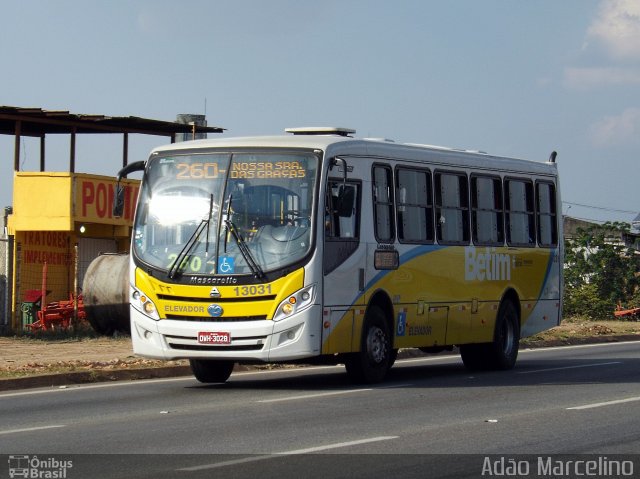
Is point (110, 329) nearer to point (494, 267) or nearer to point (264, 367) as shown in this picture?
point (264, 367)

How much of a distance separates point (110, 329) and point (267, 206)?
12.4 meters

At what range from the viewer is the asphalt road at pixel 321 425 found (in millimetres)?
10227

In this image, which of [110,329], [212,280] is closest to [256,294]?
[212,280]

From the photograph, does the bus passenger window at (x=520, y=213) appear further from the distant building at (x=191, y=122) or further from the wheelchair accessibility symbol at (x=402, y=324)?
the distant building at (x=191, y=122)

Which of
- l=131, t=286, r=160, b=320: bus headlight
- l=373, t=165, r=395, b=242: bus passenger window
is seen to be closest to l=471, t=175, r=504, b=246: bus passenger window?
l=373, t=165, r=395, b=242: bus passenger window

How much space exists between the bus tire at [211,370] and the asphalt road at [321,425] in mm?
296

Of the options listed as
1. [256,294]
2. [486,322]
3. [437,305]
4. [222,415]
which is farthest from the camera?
[486,322]

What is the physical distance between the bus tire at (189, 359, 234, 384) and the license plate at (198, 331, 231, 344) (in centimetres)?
156

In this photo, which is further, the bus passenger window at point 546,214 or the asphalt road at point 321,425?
the bus passenger window at point 546,214

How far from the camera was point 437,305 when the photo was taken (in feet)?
63.2

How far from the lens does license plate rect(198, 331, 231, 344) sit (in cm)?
1605

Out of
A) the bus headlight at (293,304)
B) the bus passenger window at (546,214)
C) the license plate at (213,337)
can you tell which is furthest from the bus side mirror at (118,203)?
the bus passenger window at (546,214)

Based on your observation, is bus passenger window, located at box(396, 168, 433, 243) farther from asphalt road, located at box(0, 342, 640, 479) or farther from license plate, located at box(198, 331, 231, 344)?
license plate, located at box(198, 331, 231, 344)

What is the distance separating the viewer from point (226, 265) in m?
16.3
